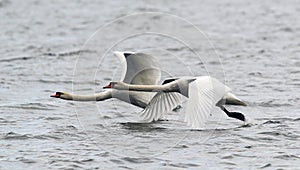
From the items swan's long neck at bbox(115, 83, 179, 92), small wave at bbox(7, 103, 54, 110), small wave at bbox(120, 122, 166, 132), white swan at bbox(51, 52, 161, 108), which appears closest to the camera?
swan's long neck at bbox(115, 83, 179, 92)

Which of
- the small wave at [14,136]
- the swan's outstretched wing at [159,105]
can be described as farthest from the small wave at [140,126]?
the small wave at [14,136]

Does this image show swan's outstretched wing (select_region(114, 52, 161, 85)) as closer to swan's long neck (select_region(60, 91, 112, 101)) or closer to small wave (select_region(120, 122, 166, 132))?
swan's long neck (select_region(60, 91, 112, 101))

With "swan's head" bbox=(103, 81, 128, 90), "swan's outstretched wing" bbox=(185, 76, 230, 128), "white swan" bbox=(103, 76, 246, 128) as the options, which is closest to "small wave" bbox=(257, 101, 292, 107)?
"white swan" bbox=(103, 76, 246, 128)

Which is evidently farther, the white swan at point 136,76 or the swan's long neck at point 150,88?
the white swan at point 136,76

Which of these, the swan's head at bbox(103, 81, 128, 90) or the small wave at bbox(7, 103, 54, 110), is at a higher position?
the swan's head at bbox(103, 81, 128, 90)

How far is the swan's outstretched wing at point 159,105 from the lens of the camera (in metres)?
13.7

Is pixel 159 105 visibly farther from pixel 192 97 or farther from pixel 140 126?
pixel 192 97

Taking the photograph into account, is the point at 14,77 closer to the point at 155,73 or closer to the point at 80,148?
the point at 155,73

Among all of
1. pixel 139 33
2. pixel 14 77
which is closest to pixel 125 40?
pixel 139 33

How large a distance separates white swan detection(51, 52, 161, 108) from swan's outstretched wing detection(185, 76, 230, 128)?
5.25ft

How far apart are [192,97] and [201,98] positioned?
0.50 ft

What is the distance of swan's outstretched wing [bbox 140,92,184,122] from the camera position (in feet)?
44.8

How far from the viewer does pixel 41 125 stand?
13.4 metres

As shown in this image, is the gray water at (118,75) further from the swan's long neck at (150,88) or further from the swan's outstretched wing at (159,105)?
the swan's long neck at (150,88)
